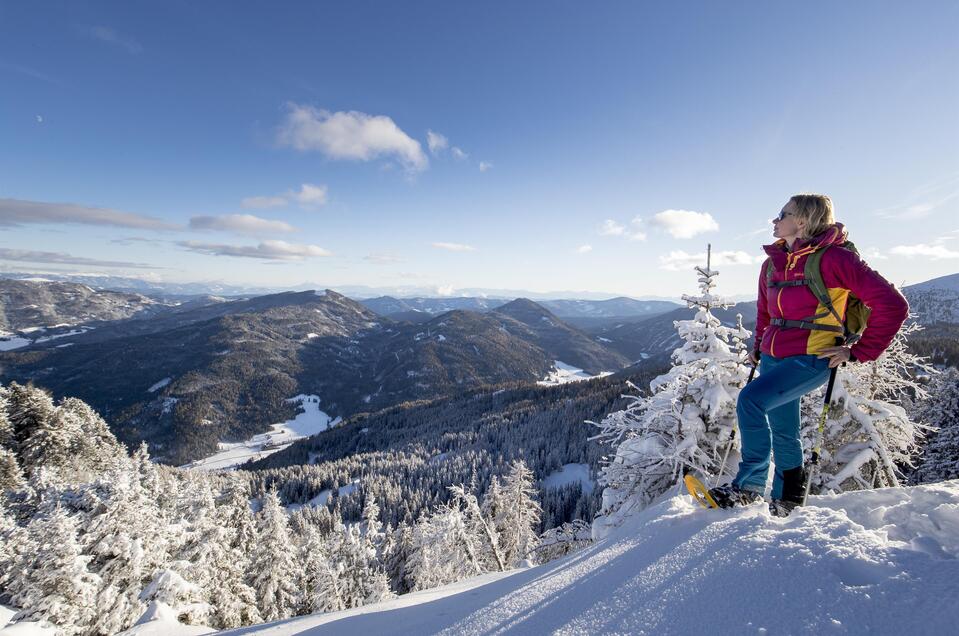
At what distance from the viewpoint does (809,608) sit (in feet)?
7.18

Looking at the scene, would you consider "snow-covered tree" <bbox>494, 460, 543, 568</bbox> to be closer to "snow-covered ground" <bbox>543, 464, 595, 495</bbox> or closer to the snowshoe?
the snowshoe

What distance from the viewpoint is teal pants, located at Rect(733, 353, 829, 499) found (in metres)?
4.01

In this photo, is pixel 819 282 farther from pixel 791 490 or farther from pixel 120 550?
pixel 120 550

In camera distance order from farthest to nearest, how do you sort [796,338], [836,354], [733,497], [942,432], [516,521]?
[516,521] → [942,432] → [733,497] → [796,338] → [836,354]

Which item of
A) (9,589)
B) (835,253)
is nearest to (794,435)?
(835,253)

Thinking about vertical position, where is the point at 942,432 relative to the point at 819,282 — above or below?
below

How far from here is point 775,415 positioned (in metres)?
4.31

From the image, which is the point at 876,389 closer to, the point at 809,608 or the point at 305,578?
the point at 809,608

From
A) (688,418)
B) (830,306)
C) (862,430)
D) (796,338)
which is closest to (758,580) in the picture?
(796,338)

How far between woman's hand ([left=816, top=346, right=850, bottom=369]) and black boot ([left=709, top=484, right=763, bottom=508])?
161 cm

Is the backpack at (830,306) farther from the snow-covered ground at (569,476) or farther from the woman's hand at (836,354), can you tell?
the snow-covered ground at (569,476)

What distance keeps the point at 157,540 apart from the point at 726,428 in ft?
65.8

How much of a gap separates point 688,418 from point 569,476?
82.9 m

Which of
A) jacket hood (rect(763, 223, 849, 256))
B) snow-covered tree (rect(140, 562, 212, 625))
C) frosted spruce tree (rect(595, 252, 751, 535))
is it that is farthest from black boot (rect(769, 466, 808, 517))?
snow-covered tree (rect(140, 562, 212, 625))
